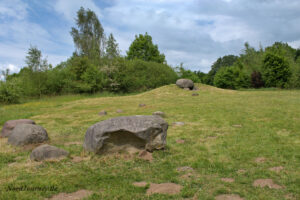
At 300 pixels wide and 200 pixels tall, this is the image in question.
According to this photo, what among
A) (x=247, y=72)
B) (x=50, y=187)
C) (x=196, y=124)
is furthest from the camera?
(x=247, y=72)

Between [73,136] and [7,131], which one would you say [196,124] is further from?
[7,131]

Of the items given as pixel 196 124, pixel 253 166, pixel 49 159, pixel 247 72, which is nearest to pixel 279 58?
pixel 247 72

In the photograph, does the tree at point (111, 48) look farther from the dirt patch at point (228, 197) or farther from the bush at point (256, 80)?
A: the dirt patch at point (228, 197)

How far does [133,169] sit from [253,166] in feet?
9.78

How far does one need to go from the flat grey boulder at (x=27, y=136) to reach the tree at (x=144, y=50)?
4222 centimetres

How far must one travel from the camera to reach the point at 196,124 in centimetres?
1090

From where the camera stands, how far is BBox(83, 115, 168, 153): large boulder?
6.26m

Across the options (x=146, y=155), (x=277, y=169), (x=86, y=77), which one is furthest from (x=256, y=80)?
(x=146, y=155)

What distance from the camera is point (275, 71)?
39250 millimetres

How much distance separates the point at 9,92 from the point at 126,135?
25483 millimetres

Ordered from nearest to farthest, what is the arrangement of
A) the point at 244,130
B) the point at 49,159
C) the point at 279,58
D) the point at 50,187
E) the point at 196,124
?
the point at 50,187 → the point at 49,159 → the point at 244,130 → the point at 196,124 → the point at 279,58

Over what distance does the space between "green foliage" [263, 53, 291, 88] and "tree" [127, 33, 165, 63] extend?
21097mm

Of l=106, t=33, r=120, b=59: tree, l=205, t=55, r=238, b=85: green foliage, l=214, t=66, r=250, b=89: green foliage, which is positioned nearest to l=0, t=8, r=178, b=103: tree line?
l=106, t=33, r=120, b=59: tree

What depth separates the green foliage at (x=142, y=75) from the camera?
1475 inches
